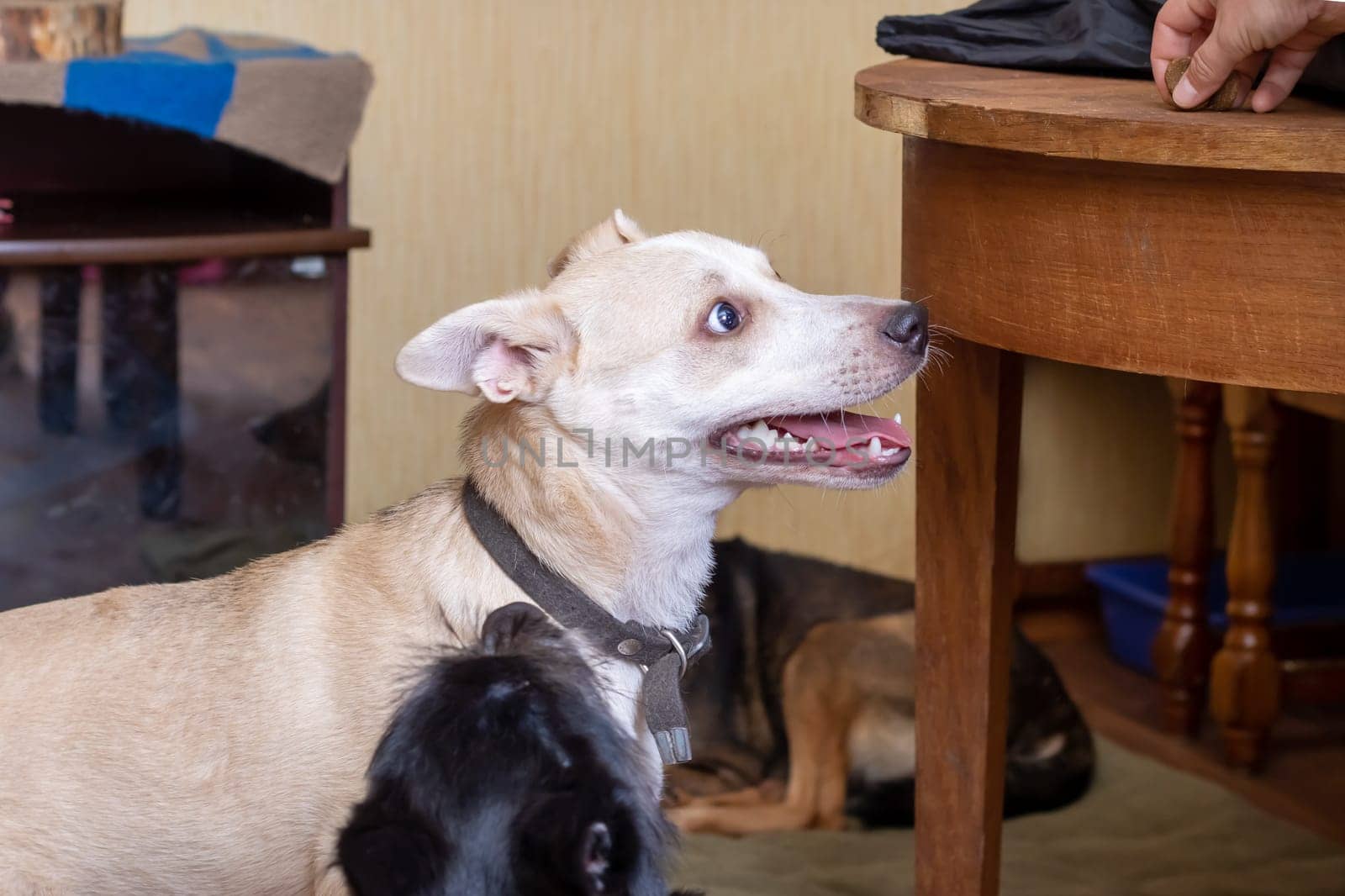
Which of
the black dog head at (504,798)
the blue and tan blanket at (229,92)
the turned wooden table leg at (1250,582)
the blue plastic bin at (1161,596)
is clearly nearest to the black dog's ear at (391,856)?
the black dog head at (504,798)

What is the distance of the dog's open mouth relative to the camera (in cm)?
129

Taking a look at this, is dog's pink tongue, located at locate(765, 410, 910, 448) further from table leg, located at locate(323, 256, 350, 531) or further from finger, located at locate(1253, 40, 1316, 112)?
table leg, located at locate(323, 256, 350, 531)

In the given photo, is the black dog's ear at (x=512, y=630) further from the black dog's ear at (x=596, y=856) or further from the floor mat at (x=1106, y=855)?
the floor mat at (x=1106, y=855)

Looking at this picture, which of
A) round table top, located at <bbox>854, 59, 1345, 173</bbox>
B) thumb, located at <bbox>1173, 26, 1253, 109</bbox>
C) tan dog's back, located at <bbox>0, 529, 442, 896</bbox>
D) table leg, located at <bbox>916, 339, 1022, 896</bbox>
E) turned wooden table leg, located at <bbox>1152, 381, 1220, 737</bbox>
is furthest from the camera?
turned wooden table leg, located at <bbox>1152, 381, 1220, 737</bbox>

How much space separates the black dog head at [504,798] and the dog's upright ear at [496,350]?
40 centimetres

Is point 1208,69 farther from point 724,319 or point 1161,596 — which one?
point 1161,596

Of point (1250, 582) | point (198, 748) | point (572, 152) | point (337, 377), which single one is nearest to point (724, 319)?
point (198, 748)

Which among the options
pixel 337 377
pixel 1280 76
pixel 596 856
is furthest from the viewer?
pixel 337 377

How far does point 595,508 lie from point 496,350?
159 millimetres

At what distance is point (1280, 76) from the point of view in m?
1.05

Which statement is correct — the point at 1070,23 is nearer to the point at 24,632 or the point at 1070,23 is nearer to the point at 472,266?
the point at 24,632

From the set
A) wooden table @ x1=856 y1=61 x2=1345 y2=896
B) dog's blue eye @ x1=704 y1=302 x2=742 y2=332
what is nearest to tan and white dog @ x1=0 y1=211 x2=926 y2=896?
dog's blue eye @ x1=704 y1=302 x2=742 y2=332

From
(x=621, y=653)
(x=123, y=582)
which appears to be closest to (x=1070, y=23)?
(x=621, y=653)

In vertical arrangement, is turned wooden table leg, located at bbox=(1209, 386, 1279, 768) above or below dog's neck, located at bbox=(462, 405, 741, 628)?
below
